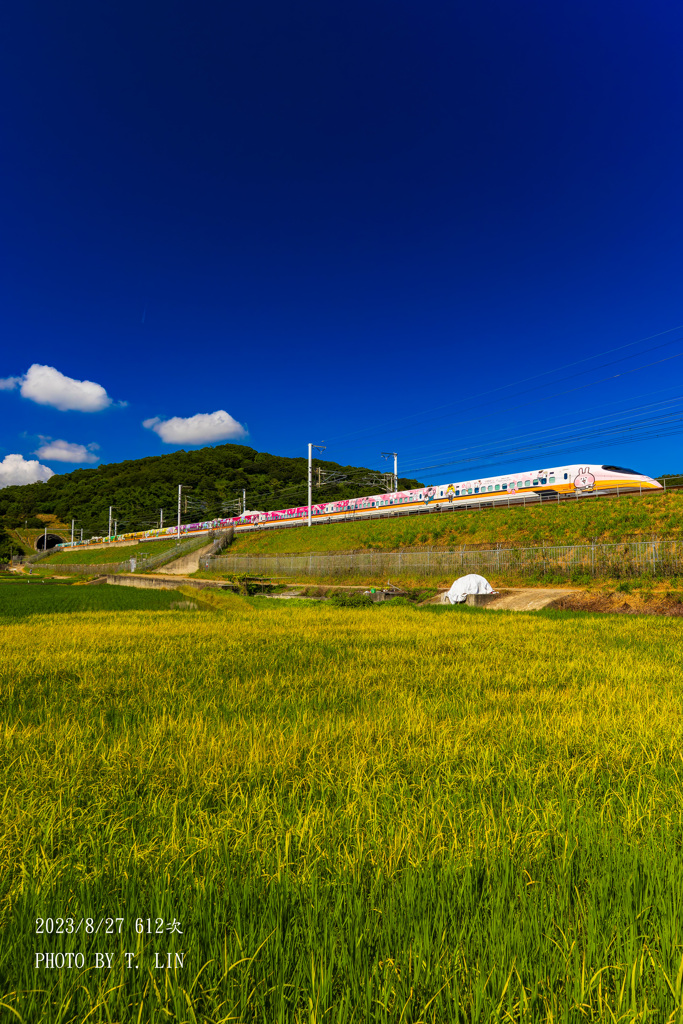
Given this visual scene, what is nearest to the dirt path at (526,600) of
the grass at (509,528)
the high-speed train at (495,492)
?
the grass at (509,528)

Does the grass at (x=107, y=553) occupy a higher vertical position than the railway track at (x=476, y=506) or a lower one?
lower

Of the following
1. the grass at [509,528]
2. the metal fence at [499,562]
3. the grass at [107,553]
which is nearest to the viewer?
the metal fence at [499,562]

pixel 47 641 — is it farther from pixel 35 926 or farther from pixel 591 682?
pixel 591 682

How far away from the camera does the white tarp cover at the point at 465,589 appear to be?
20.5 metres

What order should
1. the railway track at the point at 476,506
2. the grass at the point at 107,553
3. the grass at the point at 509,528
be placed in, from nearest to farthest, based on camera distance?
the grass at the point at 509,528 → the railway track at the point at 476,506 → the grass at the point at 107,553

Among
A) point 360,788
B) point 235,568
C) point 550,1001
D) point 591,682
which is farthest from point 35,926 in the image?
point 235,568

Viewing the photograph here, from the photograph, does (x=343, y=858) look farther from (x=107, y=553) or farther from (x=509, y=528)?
(x=107, y=553)

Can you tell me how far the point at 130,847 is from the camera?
6.76ft

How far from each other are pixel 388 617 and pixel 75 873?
11.8 m

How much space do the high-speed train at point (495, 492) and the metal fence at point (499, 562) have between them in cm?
1418

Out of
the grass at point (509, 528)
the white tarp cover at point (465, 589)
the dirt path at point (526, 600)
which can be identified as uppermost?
the grass at point (509, 528)

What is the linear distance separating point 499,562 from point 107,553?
235ft

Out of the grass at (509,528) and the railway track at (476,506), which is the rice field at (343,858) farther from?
the railway track at (476,506)

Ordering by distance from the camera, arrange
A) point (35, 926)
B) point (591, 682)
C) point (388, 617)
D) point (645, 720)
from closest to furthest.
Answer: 1. point (35, 926)
2. point (645, 720)
3. point (591, 682)
4. point (388, 617)
